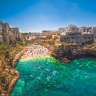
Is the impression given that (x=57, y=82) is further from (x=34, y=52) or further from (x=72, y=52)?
(x=34, y=52)

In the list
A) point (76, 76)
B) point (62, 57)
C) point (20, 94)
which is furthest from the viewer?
point (62, 57)

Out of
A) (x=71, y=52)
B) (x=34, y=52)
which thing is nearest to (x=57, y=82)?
(x=71, y=52)

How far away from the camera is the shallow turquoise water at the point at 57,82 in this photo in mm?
16156

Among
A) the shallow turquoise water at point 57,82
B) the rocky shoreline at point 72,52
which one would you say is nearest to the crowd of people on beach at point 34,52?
the rocky shoreline at point 72,52

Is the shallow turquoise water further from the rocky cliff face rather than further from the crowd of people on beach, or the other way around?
the crowd of people on beach

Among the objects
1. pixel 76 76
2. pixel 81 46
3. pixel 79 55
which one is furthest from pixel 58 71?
pixel 81 46

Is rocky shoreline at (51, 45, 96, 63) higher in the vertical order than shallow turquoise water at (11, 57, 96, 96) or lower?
higher

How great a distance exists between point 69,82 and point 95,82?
19.3 feet

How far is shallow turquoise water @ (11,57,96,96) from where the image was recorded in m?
16.2

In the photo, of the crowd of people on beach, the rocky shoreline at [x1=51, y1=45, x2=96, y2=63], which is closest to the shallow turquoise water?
the rocky shoreline at [x1=51, y1=45, x2=96, y2=63]

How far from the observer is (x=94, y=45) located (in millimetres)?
35062

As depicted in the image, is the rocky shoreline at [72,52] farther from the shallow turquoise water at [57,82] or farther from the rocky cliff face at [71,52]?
the shallow turquoise water at [57,82]

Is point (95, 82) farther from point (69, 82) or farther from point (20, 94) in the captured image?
point (20, 94)

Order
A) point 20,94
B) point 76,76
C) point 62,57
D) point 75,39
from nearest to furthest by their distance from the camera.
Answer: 1. point 20,94
2. point 76,76
3. point 62,57
4. point 75,39
